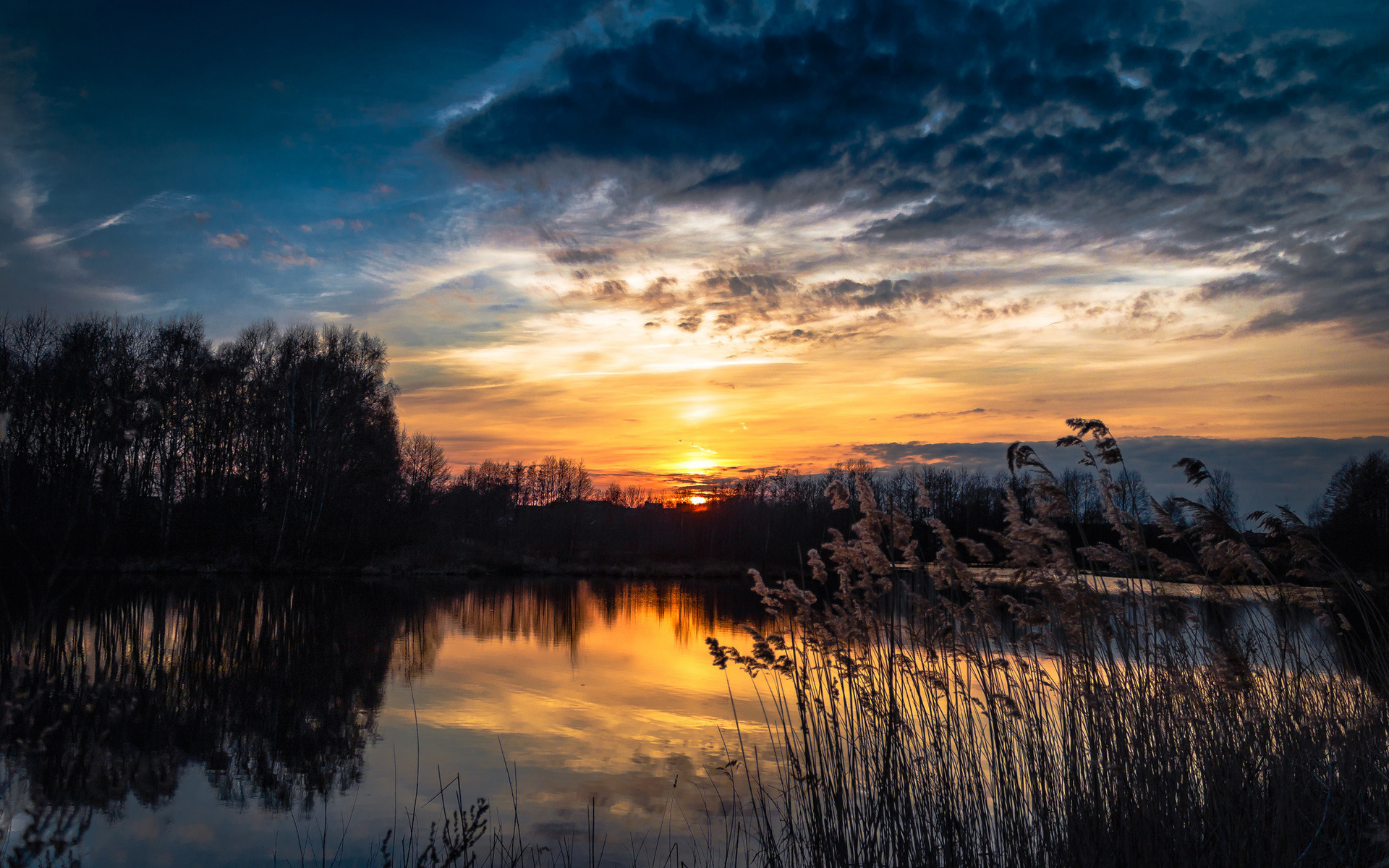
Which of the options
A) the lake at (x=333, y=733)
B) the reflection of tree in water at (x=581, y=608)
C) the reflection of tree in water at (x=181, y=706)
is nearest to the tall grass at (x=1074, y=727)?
the lake at (x=333, y=733)

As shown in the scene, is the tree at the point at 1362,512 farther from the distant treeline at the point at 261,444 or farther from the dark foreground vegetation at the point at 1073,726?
the distant treeline at the point at 261,444

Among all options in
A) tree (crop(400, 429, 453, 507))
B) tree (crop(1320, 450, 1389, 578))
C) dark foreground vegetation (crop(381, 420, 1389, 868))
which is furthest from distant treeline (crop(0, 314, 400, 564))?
tree (crop(1320, 450, 1389, 578))

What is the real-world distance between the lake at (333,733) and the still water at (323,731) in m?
0.04

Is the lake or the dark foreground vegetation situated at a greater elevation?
the dark foreground vegetation

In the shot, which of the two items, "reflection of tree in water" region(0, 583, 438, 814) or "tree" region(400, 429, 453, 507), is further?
"tree" region(400, 429, 453, 507)

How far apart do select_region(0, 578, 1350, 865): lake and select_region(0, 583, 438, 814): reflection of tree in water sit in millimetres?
41

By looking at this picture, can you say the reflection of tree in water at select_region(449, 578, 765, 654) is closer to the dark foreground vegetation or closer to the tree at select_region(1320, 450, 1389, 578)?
the dark foreground vegetation

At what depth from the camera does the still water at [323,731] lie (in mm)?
6930

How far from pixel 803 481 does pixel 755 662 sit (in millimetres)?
84900

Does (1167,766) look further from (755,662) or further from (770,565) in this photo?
(770,565)

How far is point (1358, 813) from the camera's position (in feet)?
15.8

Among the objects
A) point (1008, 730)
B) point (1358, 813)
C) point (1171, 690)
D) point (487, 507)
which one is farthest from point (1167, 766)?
point (487, 507)

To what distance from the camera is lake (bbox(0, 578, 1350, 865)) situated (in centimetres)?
687

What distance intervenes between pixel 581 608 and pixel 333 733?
1950cm
